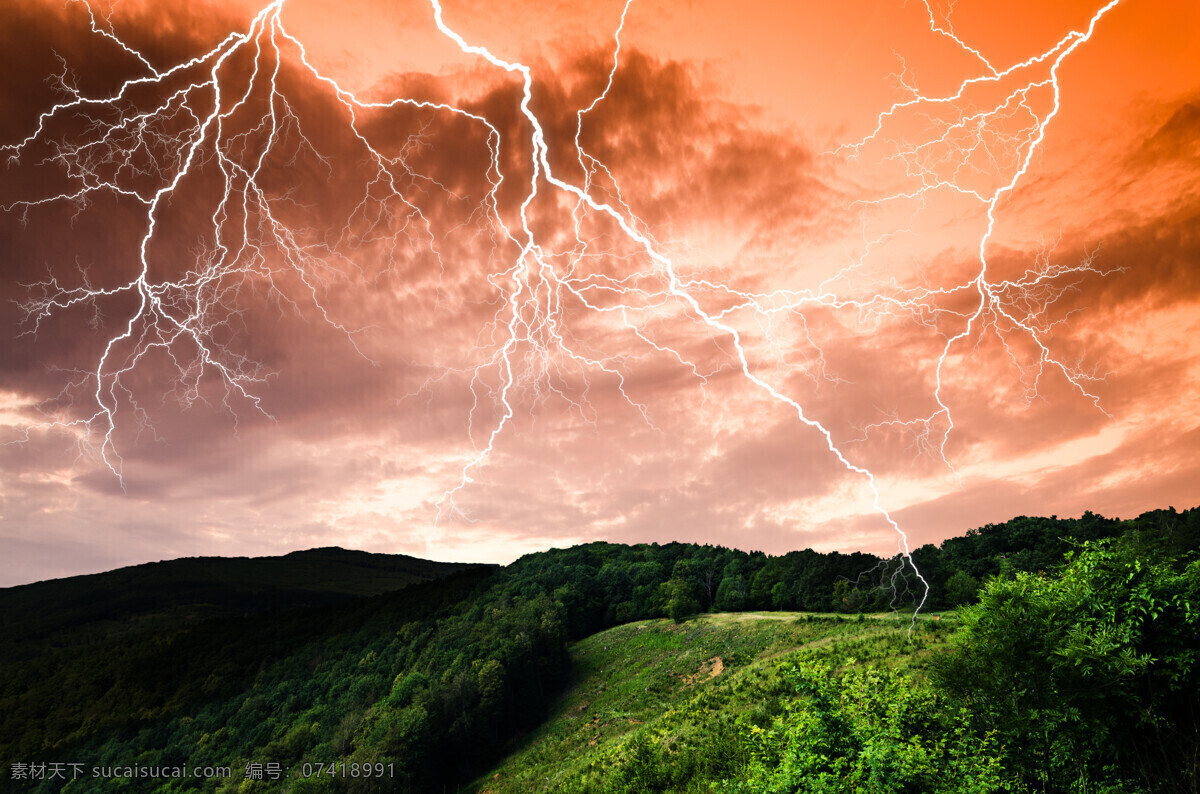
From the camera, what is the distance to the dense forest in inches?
480

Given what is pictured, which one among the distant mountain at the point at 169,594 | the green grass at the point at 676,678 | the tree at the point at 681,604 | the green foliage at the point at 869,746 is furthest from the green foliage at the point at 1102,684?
the distant mountain at the point at 169,594

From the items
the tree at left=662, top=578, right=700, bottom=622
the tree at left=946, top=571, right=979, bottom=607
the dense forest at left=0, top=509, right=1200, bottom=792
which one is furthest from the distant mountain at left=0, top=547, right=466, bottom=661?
the tree at left=946, top=571, right=979, bottom=607

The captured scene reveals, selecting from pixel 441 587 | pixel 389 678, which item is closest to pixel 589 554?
pixel 441 587

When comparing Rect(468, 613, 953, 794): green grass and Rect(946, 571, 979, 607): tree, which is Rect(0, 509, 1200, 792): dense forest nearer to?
Rect(946, 571, 979, 607): tree

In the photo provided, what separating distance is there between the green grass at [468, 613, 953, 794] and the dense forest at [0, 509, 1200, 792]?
1580 mm

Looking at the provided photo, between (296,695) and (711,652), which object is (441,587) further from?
(711,652)

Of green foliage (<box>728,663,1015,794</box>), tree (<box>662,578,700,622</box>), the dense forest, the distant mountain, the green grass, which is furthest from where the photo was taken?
the distant mountain

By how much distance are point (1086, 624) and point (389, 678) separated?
66299 millimetres

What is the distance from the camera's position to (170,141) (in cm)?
2528

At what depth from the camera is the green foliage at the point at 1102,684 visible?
12203mm

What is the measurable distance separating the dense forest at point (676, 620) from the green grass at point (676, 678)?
158cm

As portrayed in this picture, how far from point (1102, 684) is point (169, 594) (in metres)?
184

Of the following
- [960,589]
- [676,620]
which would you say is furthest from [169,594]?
[960,589]

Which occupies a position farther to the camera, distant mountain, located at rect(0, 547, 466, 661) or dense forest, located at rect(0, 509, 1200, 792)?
distant mountain, located at rect(0, 547, 466, 661)
